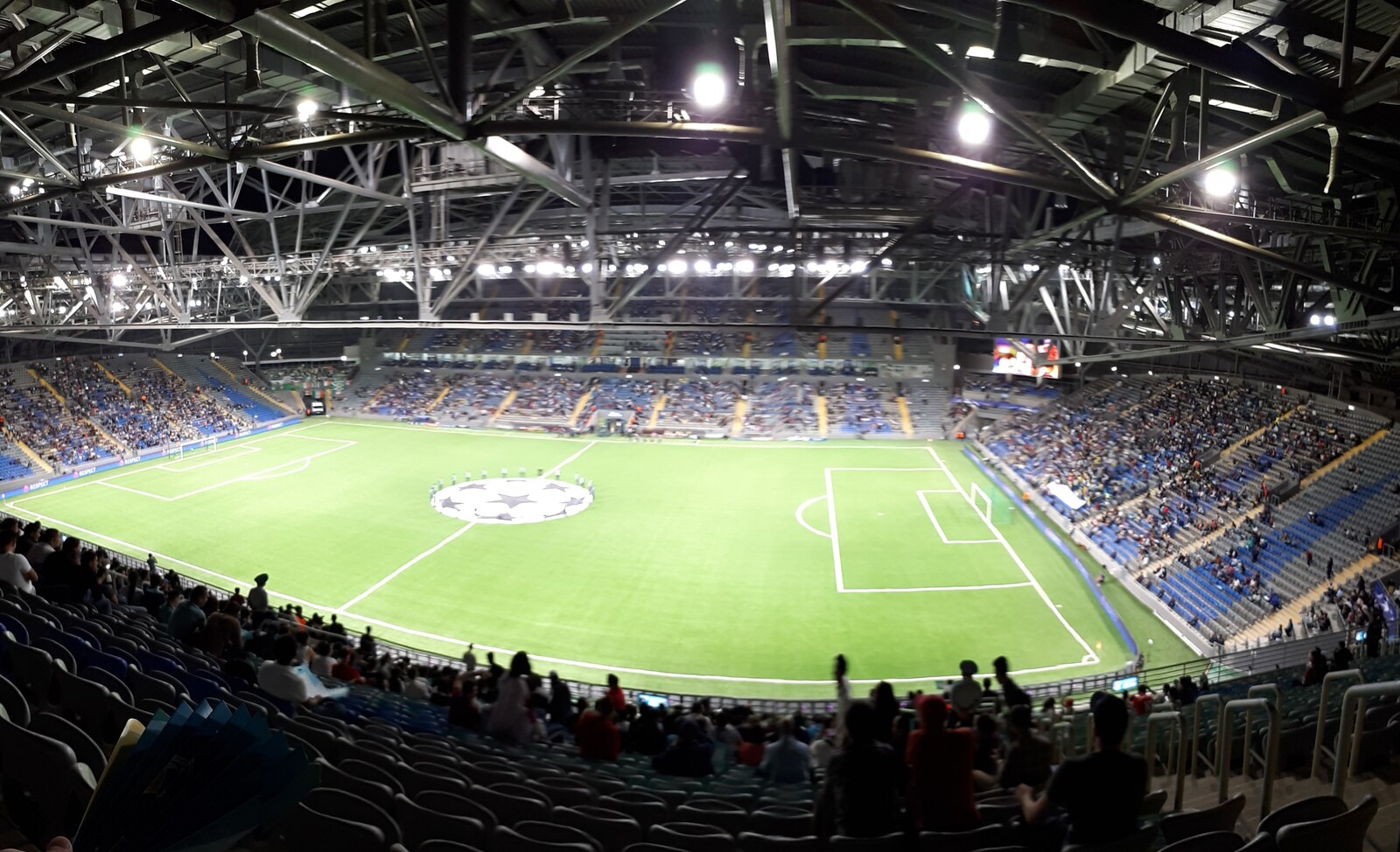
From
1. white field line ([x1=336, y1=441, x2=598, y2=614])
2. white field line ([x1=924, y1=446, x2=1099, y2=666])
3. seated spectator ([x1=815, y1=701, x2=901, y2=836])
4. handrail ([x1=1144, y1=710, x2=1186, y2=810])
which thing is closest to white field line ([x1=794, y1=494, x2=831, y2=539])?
white field line ([x1=924, y1=446, x2=1099, y2=666])

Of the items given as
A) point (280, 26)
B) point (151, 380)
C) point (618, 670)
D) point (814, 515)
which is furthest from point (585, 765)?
→ point (151, 380)

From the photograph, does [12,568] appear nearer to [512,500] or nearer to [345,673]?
[345,673]

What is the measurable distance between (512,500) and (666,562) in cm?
1016

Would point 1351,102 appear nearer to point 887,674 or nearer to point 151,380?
point 887,674

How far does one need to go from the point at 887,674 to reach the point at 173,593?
1477 cm

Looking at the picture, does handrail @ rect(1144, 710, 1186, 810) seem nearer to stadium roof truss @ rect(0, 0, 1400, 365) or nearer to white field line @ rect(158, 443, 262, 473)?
stadium roof truss @ rect(0, 0, 1400, 365)

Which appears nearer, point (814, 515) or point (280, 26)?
point (280, 26)

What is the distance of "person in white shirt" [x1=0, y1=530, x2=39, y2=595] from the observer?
8094mm

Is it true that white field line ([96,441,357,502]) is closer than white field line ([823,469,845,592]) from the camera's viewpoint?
No

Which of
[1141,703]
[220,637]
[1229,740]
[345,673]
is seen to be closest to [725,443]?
[1141,703]

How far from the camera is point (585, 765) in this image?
6.41 metres

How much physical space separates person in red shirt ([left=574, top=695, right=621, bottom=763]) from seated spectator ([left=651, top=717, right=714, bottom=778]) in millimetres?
433

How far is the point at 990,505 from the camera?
1246 inches

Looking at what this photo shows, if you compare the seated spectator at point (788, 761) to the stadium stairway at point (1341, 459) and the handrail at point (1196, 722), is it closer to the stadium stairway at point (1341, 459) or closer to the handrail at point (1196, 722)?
the handrail at point (1196, 722)
